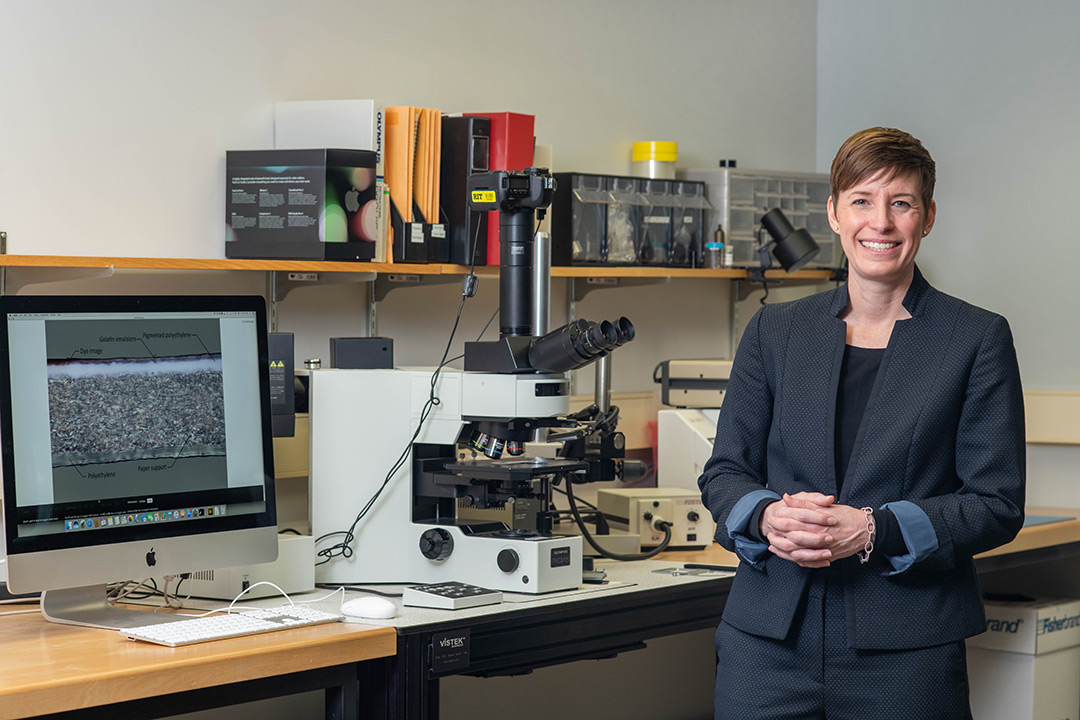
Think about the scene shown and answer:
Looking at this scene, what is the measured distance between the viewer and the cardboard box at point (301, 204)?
255 centimetres

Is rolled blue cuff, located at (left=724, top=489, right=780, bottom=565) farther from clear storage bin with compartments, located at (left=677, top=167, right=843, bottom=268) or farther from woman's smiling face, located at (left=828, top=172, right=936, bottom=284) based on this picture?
clear storage bin with compartments, located at (left=677, top=167, right=843, bottom=268)

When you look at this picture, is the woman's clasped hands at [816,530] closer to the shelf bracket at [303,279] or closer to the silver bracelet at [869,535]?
the silver bracelet at [869,535]

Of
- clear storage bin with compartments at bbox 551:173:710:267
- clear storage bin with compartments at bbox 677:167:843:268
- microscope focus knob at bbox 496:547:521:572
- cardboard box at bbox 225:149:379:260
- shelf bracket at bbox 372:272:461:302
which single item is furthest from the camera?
clear storage bin with compartments at bbox 677:167:843:268

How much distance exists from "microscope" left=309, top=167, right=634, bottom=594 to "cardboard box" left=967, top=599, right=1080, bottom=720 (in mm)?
1585

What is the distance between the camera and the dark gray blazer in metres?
1.54

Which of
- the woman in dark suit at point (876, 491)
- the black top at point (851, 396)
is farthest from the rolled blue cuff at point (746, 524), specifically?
the black top at point (851, 396)

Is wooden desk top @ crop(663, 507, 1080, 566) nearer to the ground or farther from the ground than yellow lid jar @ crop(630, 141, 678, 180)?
nearer to the ground

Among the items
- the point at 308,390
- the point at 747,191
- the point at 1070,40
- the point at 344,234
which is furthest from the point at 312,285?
the point at 1070,40

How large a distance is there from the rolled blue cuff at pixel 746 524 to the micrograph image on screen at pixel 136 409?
917 millimetres

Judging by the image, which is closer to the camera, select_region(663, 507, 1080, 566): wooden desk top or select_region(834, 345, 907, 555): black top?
select_region(834, 345, 907, 555): black top

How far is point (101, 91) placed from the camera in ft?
8.37

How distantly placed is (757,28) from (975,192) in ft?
2.89

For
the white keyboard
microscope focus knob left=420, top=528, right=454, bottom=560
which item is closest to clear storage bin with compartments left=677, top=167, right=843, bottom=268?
microscope focus knob left=420, top=528, right=454, bottom=560

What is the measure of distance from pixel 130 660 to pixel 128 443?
0.39 metres
